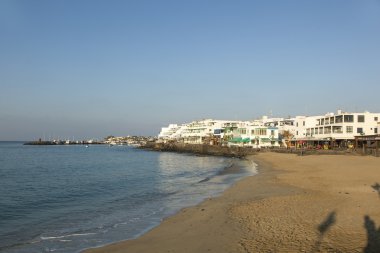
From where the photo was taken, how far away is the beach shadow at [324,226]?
9.45 m

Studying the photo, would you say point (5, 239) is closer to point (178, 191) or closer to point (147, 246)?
point (147, 246)

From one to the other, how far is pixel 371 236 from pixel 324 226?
1755 mm

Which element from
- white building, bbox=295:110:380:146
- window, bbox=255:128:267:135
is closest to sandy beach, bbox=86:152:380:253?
white building, bbox=295:110:380:146

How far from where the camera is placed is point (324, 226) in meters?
11.6

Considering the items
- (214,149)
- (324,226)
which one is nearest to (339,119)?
(214,149)

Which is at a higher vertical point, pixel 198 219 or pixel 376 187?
pixel 376 187

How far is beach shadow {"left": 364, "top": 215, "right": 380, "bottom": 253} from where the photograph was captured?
8727 millimetres

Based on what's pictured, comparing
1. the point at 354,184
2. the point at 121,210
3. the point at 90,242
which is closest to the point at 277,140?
the point at 354,184

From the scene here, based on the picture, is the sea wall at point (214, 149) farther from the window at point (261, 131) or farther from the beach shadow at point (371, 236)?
the beach shadow at point (371, 236)

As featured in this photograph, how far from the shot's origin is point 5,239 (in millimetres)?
12422

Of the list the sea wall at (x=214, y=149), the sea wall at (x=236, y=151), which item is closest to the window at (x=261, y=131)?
the sea wall at (x=236, y=151)

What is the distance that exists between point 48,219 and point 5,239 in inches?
132

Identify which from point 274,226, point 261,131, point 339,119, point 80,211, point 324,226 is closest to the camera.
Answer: point 324,226

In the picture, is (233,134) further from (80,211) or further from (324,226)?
(324,226)
